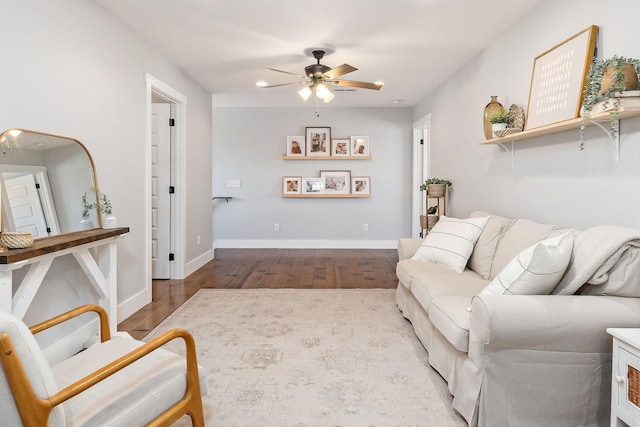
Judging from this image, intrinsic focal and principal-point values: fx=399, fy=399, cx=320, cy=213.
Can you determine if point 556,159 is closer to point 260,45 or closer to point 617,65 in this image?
point 617,65

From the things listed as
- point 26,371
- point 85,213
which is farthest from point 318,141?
point 26,371

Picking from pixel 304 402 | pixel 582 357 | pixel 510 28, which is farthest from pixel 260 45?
pixel 582 357

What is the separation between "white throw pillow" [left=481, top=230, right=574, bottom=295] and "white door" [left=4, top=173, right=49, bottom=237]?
2.53 m

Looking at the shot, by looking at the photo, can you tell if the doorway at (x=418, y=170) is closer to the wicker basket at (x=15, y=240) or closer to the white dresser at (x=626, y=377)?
the white dresser at (x=626, y=377)

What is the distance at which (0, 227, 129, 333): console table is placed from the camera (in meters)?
1.88

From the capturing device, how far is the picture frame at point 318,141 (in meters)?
6.89

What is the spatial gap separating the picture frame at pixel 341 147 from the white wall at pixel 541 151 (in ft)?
7.46

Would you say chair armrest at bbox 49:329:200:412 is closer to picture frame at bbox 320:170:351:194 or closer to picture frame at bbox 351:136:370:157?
picture frame at bbox 320:170:351:194

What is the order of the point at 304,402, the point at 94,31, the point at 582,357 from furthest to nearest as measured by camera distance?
the point at 94,31 < the point at 304,402 < the point at 582,357

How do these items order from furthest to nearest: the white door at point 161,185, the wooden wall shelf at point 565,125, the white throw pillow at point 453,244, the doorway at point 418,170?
the doorway at point 418,170 < the white door at point 161,185 < the white throw pillow at point 453,244 < the wooden wall shelf at point 565,125

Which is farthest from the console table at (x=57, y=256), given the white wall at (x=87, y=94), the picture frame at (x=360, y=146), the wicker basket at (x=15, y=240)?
the picture frame at (x=360, y=146)

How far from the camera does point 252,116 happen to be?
22.7 ft

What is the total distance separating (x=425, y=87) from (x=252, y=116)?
118 inches

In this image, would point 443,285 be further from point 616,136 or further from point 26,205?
point 26,205
